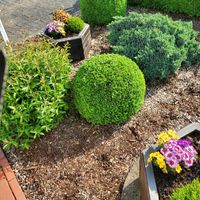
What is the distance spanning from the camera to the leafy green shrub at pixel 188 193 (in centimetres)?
254

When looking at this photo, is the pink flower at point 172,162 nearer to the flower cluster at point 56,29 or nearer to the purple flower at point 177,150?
the purple flower at point 177,150

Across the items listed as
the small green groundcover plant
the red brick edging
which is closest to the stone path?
the small green groundcover plant

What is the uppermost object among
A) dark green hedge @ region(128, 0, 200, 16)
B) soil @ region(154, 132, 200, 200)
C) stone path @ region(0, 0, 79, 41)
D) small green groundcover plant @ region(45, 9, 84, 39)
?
small green groundcover plant @ region(45, 9, 84, 39)

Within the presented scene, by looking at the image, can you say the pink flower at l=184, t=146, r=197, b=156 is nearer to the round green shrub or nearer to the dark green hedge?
the round green shrub

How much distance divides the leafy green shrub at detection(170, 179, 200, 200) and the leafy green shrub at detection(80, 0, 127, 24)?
13.0ft

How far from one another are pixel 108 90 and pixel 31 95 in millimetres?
915

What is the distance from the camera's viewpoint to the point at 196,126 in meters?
3.19

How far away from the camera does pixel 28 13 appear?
7.02 meters

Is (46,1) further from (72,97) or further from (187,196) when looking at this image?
(187,196)

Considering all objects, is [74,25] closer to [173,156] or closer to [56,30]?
[56,30]

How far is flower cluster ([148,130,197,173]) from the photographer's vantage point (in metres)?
2.83

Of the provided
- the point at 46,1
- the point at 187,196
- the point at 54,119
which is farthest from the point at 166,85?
the point at 46,1

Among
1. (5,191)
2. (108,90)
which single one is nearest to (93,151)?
(108,90)

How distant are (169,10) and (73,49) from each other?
249cm
